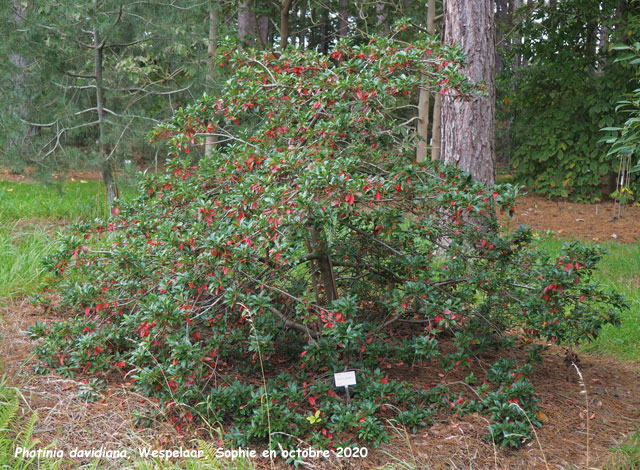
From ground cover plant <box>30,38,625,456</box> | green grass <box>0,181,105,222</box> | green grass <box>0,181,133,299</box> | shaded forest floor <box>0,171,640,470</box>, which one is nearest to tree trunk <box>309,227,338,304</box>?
ground cover plant <box>30,38,625,456</box>

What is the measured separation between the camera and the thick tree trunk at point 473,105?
543 cm

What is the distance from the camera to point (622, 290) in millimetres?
5289

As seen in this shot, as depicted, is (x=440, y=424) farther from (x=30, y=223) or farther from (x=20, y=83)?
(x=20, y=83)

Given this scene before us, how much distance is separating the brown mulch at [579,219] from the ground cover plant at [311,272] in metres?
4.69

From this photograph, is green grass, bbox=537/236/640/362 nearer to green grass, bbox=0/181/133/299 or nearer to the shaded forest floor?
the shaded forest floor

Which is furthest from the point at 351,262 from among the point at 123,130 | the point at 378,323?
the point at 123,130

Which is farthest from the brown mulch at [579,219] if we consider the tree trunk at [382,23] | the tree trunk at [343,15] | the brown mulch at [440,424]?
the brown mulch at [440,424]

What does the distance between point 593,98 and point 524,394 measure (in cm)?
788

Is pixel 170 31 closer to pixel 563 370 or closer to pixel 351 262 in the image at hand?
pixel 351 262

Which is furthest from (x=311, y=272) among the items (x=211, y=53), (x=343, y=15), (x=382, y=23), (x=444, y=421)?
(x=343, y=15)

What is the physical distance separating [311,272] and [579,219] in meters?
6.59

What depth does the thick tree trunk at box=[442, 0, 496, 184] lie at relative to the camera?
5.43m

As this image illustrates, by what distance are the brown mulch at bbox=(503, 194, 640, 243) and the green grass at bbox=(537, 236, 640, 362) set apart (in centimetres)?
54

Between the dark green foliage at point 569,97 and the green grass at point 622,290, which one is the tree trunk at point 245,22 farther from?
the green grass at point 622,290
